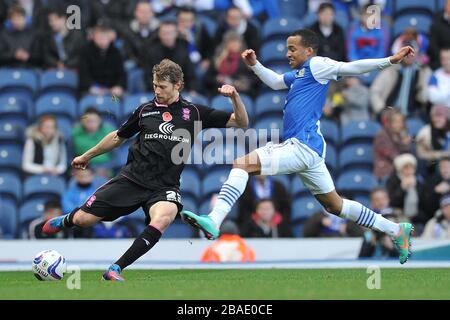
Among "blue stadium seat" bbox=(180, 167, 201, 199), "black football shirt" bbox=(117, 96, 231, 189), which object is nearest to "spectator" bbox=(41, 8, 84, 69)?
"blue stadium seat" bbox=(180, 167, 201, 199)

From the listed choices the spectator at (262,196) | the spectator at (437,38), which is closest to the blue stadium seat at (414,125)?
the spectator at (437,38)

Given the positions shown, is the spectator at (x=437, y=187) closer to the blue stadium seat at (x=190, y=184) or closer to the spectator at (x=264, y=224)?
the spectator at (x=264, y=224)

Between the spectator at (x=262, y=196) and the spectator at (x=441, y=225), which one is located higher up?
the spectator at (x=262, y=196)

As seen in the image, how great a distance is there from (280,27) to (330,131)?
6.69 ft

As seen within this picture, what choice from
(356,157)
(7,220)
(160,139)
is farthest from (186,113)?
(356,157)

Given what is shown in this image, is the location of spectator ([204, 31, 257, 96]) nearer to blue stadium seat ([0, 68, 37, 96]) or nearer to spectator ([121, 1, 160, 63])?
spectator ([121, 1, 160, 63])

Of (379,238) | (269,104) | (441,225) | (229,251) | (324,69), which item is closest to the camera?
(324,69)

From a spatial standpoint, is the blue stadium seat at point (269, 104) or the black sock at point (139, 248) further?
the blue stadium seat at point (269, 104)

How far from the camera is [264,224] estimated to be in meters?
14.8

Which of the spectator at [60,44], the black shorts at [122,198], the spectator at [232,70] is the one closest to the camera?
the black shorts at [122,198]

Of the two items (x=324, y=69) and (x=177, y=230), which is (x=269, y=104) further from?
(x=324, y=69)

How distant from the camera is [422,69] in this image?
16391 millimetres

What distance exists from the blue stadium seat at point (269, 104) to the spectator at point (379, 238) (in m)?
2.16

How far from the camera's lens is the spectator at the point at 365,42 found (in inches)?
643
